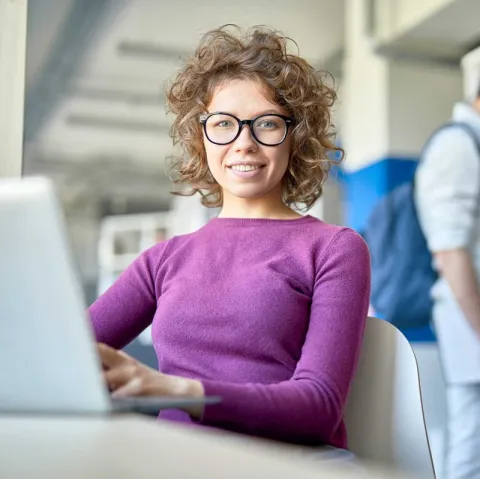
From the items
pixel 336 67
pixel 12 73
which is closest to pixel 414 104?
pixel 336 67

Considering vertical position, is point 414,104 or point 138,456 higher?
point 414,104

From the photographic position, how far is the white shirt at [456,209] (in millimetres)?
2279

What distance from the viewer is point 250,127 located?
4.25ft

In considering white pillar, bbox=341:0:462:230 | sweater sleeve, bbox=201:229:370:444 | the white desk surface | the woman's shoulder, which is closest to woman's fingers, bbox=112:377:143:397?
sweater sleeve, bbox=201:229:370:444

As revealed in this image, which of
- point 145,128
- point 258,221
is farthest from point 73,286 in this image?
point 145,128

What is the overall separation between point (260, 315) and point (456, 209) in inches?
49.9

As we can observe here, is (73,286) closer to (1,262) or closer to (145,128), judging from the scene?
(1,262)

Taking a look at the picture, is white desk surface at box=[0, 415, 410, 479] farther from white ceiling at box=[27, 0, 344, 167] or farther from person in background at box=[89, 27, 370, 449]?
white ceiling at box=[27, 0, 344, 167]

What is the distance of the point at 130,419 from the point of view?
573 mm

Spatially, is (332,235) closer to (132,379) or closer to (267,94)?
(267,94)

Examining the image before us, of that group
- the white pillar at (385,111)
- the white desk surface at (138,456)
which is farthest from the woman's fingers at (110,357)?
the white pillar at (385,111)

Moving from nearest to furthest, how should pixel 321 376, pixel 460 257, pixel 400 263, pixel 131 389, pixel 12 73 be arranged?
pixel 131 389 < pixel 321 376 < pixel 12 73 < pixel 460 257 < pixel 400 263

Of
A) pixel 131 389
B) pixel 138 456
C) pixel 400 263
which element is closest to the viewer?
pixel 138 456

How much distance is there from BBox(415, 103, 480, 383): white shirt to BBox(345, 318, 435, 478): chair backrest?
3.51 ft
